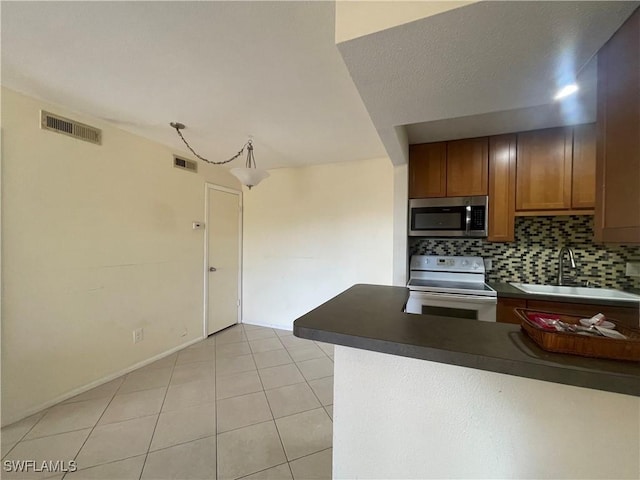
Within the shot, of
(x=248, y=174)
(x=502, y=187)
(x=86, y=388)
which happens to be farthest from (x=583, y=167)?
(x=86, y=388)

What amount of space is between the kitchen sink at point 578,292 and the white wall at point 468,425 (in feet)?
5.65

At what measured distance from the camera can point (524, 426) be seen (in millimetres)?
786

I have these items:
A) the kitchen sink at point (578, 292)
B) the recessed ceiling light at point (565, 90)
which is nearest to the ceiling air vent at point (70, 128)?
the recessed ceiling light at point (565, 90)

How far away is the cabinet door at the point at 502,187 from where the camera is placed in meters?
2.37

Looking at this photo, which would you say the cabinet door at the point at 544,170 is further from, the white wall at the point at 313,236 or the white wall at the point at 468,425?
the white wall at the point at 468,425

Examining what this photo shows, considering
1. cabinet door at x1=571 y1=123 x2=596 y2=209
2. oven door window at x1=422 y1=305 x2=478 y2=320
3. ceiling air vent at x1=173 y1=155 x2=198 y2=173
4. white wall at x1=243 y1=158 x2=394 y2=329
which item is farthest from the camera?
white wall at x1=243 y1=158 x2=394 y2=329

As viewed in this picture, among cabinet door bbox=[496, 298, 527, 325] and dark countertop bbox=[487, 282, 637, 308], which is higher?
dark countertop bbox=[487, 282, 637, 308]

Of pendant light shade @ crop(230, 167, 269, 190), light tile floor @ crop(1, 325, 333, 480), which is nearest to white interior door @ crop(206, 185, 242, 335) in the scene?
light tile floor @ crop(1, 325, 333, 480)

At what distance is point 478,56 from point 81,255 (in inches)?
118

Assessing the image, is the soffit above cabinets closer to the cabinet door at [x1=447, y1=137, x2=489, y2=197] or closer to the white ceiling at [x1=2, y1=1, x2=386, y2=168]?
the white ceiling at [x1=2, y1=1, x2=386, y2=168]

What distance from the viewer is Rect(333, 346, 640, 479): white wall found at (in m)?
0.73

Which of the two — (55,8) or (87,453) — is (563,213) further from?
(87,453)

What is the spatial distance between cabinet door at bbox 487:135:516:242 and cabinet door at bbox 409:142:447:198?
0.41 metres

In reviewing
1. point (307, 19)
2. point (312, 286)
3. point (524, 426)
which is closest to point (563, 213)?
point (524, 426)
